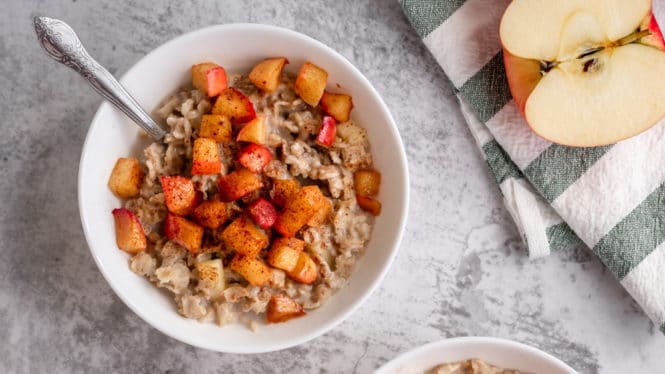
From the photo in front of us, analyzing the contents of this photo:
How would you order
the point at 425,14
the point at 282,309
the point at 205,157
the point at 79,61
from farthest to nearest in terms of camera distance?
the point at 425,14 < the point at 282,309 < the point at 205,157 < the point at 79,61

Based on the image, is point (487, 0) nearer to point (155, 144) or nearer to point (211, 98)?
point (211, 98)

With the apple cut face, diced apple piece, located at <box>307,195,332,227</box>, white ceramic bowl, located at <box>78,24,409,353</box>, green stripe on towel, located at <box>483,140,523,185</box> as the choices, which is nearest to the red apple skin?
the apple cut face

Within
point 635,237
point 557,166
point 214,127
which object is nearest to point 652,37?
point 557,166

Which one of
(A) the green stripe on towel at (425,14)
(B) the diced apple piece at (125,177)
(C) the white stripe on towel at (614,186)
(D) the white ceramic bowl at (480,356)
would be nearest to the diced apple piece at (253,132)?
(B) the diced apple piece at (125,177)

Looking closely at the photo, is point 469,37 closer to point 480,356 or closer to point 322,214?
point 322,214

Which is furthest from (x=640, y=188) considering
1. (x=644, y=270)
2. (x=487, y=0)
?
(x=487, y=0)

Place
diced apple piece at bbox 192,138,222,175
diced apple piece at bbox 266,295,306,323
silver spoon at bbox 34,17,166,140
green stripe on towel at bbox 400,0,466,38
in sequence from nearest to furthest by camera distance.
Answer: silver spoon at bbox 34,17,166,140 < diced apple piece at bbox 192,138,222,175 < diced apple piece at bbox 266,295,306,323 < green stripe on towel at bbox 400,0,466,38

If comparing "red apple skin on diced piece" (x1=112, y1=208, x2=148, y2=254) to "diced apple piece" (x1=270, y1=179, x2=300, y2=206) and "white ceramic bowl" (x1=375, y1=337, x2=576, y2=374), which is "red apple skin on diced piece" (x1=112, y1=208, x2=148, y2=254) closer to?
"diced apple piece" (x1=270, y1=179, x2=300, y2=206)
